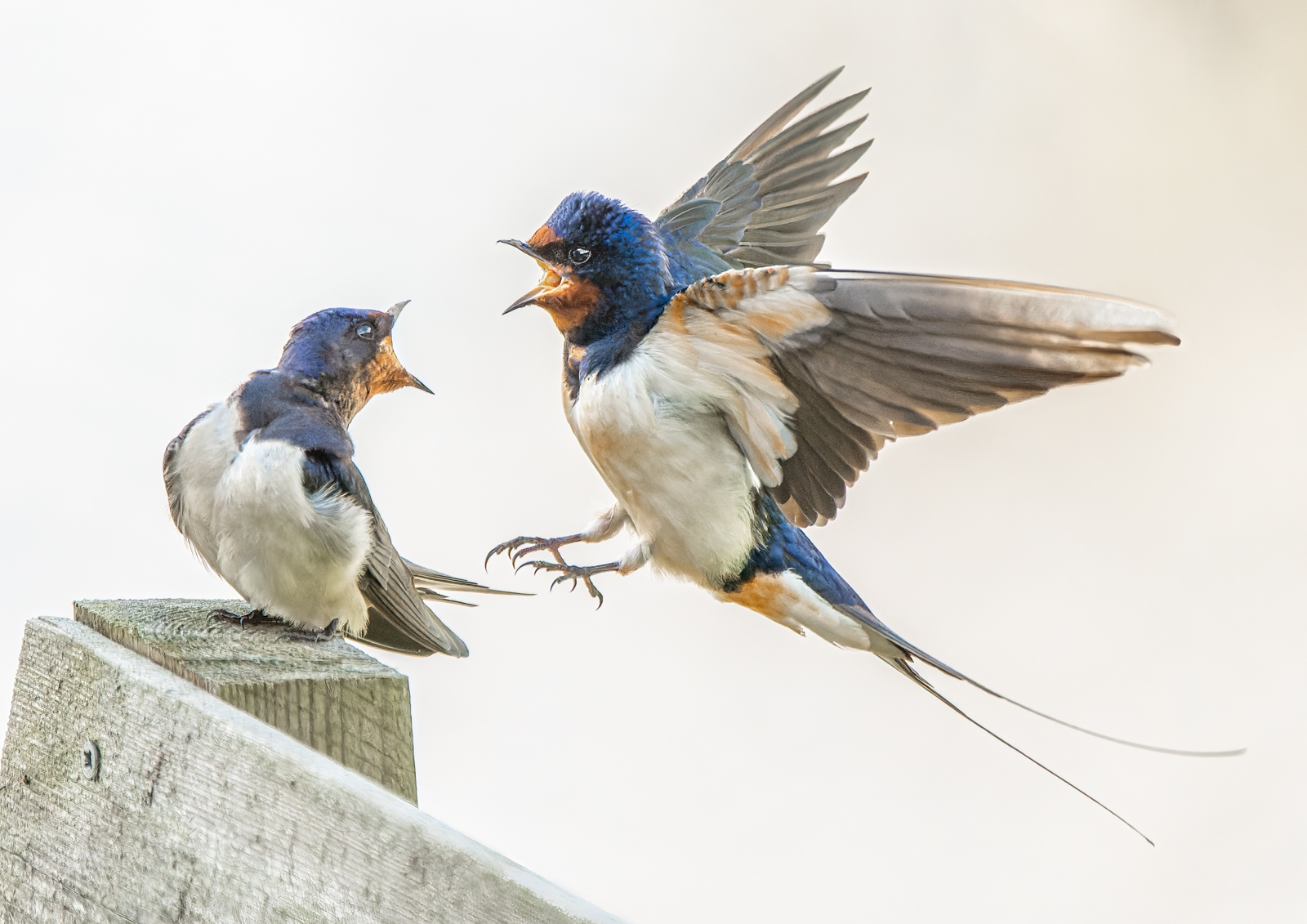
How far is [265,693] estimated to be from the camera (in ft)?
3.33

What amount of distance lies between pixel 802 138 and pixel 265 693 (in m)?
1.92

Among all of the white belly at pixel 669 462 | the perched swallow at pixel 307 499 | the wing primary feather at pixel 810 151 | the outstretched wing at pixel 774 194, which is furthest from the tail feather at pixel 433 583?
the wing primary feather at pixel 810 151

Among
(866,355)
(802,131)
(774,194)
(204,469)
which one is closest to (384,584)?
(204,469)

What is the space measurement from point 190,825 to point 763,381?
964mm

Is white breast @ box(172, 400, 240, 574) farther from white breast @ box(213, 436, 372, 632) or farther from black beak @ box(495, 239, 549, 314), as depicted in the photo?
black beak @ box(495, 239, 549, 314)

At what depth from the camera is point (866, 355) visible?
5.32 ft

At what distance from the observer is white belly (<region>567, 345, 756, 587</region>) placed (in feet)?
5.60

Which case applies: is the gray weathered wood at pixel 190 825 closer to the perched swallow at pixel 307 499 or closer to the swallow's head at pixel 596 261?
the perched swallow at pixel 307 499

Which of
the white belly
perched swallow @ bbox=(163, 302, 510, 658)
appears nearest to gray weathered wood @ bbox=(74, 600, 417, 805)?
perched swallow @ bbox=(163, 302, 510, 658)

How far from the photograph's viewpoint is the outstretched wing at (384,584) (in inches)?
71.7

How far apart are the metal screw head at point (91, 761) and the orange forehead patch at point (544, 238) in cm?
95

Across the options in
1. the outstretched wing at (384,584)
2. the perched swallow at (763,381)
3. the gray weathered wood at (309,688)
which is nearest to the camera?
the gray weathered wood at (309,688)

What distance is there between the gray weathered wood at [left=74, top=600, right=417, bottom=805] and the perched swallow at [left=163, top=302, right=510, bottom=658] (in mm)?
490

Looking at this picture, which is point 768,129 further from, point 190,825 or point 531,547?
point 190,825
